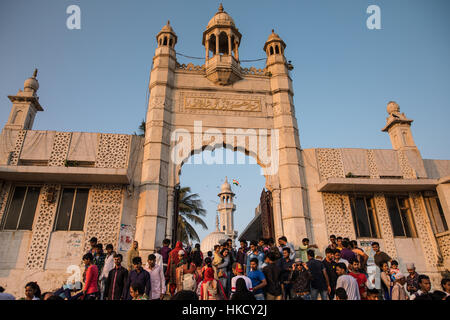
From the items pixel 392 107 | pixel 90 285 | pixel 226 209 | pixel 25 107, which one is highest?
pixel 226 209

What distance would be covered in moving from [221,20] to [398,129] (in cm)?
1001

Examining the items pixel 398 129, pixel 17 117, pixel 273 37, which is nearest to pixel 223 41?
pixel 273 37

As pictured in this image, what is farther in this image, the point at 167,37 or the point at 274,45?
the point at 274,45

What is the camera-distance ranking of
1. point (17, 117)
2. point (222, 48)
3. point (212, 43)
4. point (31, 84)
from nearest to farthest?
point (17, 117), point (31, 84), point (212, 43), point (222, 48)

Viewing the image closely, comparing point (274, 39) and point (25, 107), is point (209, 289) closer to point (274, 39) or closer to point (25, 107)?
point (25, 107)

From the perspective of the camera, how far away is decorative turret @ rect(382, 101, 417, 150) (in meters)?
13.4

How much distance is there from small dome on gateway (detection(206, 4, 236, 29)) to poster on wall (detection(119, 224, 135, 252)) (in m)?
10.5

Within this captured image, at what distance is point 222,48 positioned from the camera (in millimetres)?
16078

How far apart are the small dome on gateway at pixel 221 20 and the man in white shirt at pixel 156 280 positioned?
478 inches

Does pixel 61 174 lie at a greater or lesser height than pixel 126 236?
greater

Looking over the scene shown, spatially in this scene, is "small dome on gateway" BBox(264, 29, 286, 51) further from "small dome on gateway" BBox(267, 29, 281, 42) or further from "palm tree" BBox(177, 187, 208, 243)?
"palm tree" BBox(177, 187, 208, 243)

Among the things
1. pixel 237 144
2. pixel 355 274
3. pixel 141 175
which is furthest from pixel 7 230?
pixel 355 274
